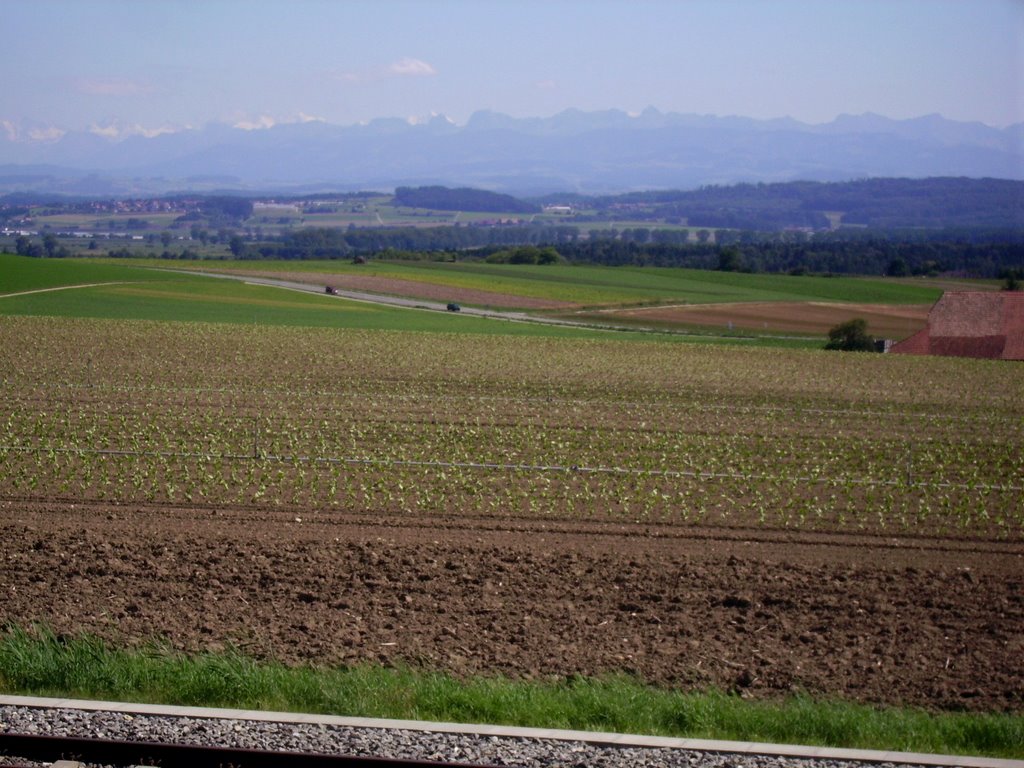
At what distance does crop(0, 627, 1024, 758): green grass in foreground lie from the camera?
7500 millimetres

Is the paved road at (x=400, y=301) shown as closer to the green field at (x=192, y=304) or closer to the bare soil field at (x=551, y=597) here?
the green field at (x=192, y=304)

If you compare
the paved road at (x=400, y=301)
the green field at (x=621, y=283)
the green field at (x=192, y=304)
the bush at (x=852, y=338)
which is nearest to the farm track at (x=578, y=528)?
the green field at (x=192, y=304)

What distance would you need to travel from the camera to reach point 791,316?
62688 mm

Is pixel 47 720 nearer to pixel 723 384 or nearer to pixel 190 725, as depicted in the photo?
pixel 190 725

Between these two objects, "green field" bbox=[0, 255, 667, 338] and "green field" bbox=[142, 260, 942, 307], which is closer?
"green field" bbox=[0, 255, 667, 338]

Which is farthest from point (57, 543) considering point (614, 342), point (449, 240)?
point (449, 240)

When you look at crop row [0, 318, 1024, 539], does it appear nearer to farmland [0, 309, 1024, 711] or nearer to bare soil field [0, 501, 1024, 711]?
farmland [0, 309, 1024, 711]

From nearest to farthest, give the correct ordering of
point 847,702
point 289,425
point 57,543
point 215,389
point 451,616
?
point 847,702
point 451,616
point 57,543
point 289,425
point 215,389

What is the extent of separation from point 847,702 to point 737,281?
266ft

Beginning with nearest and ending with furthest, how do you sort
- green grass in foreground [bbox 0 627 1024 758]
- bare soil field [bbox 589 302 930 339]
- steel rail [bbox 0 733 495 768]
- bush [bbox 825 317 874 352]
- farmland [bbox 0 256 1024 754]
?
steel rail [bbox 0 733 495 768] < green grass in foreground [bbox 0 627 1024 758] < farmland [bbox 0 256 1024 754] < bush [bbox 825 317 874 352] < bare soil field [bbox 589 302 930 339]

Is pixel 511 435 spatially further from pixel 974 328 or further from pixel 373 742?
pixel 974 328

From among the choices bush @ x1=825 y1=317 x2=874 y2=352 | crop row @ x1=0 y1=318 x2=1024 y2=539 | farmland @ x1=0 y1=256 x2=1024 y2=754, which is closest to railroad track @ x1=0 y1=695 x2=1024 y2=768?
farmland @ x1=0 y1=256 x2=1024 y2=754

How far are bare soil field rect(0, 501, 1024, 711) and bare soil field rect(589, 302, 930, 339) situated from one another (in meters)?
44.0

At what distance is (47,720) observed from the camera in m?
7.31
